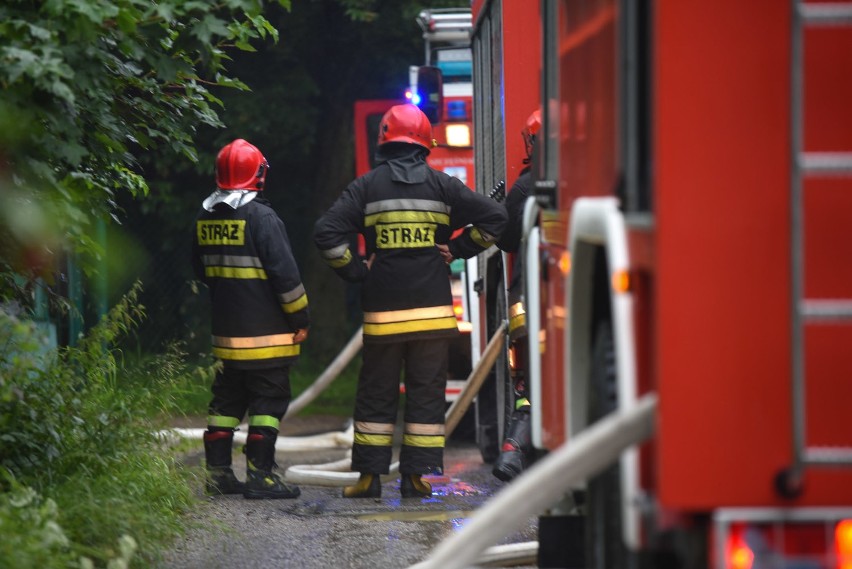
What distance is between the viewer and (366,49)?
16.7 m

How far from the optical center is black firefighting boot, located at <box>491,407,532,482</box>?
24.3 feet

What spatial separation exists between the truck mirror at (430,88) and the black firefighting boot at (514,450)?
4488 mm

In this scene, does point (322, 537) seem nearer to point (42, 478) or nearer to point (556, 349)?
point (42, 478)

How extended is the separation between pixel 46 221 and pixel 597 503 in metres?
2.03

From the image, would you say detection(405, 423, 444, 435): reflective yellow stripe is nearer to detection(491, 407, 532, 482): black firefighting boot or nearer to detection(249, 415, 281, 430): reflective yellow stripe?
detection(491, 407, 532, 482): black firefighting boot

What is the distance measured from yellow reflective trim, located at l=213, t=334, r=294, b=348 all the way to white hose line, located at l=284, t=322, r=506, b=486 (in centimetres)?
88

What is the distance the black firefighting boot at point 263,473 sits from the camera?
24.8 ft

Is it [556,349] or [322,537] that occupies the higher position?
[556,349]

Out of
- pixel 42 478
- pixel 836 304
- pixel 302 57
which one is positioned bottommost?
pixel 42 478

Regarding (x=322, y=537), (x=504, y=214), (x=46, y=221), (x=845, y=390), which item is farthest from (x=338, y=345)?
(x=845, y=390)

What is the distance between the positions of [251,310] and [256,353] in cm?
24

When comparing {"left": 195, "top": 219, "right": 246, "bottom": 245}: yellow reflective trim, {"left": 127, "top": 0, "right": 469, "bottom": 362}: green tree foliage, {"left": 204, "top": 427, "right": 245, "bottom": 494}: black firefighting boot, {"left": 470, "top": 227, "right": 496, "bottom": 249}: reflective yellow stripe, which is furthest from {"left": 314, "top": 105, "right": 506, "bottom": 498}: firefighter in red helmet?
{"left": 127, "top": 0, "right": 469, "bottom": 362}: green tree foliage

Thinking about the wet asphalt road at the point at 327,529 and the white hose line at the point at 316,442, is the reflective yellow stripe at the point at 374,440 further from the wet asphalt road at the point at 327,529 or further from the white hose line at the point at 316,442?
the white hose line at the point at 316,442

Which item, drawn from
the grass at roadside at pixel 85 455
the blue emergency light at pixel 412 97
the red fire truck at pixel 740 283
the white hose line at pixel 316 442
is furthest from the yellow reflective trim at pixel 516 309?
the red fire truck at pixel 740 283
